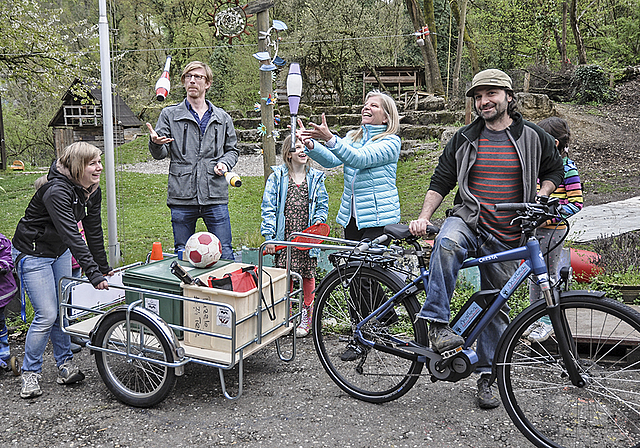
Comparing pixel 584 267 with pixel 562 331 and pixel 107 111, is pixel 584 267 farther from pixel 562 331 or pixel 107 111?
pixel 107 111

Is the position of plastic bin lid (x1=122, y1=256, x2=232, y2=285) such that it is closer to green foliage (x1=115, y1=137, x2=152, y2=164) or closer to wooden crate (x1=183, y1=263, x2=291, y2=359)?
wooden crate (x1=183, y1=263, x2=291, y2=359)

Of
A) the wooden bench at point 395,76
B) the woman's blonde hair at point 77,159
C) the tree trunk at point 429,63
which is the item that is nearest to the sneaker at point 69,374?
the woman's blonde hair at point 77,159

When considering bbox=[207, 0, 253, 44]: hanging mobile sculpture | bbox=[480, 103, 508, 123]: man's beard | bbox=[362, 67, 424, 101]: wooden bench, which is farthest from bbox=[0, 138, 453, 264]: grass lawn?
bbox=[362, 67, 424, 101]: wooden bench

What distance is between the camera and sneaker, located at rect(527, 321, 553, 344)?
118 inches

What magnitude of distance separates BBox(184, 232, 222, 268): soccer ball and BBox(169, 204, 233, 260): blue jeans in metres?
0.80

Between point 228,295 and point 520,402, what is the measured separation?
177cm

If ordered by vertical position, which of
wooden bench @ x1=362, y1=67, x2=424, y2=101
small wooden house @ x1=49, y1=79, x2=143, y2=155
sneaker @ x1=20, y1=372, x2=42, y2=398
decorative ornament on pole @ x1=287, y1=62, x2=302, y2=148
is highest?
wooden bench @ x1=362, y1=67, x2=424, y2=101

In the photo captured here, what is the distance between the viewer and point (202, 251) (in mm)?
3686

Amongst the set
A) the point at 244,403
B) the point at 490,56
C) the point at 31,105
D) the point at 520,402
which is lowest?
the point at 244,403

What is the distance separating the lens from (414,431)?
123 inches

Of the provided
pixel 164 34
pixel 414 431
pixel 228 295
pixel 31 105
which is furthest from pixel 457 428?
pixel 31 105

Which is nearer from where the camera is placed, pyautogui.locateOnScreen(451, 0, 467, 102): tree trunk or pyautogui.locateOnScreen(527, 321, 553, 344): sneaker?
pyautogui.locateOnScreen(527, 321, 553, 344): sneaker

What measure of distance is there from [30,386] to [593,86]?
20.9 meters

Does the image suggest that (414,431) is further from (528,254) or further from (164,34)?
(164,34)
